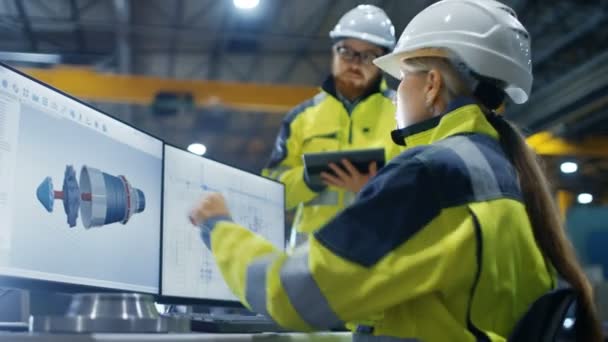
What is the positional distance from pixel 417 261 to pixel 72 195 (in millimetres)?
642

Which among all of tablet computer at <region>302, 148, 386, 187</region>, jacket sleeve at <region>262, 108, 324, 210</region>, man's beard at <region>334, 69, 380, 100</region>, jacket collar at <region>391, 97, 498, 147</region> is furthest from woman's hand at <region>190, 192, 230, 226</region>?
man's beard at <region>334, 69, 380, 100</region>

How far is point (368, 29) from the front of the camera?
126 inches

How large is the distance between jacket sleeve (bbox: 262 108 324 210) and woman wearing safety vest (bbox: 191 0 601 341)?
1217mm

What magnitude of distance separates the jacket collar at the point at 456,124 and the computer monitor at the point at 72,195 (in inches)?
23.3

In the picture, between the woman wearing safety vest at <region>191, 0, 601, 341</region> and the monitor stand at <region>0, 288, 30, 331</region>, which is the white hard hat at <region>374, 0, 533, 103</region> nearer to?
the woman wearing safety vest at <region>191, 0, 601, 341</region>

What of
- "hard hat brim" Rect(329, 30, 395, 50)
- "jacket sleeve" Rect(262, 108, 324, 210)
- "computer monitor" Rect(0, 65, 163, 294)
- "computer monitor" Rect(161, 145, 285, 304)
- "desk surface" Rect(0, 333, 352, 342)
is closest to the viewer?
"desk surface" Rect(0, 333, 352, 342)

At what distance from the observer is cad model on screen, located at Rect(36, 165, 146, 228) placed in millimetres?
1397

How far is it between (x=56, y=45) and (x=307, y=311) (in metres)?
9.63

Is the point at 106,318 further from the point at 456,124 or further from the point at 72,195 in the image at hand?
the point at 456,124

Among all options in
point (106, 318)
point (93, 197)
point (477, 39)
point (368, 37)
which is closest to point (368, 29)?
point (368, 37)

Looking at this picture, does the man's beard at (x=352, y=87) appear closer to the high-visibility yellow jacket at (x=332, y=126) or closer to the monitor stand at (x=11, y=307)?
the high-visibility yellow jacket at (x=332, y=126)

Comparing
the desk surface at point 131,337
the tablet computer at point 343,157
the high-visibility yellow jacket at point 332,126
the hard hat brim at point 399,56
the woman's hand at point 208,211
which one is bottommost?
the desk surface at point 131,337

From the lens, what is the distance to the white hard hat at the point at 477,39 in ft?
5.00

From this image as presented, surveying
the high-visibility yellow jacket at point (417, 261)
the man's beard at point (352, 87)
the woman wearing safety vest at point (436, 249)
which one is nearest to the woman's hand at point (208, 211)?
the woman wearing safety vest at point (436, 249)
